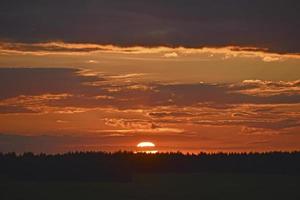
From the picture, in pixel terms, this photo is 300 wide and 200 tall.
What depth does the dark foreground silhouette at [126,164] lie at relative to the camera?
8738cm

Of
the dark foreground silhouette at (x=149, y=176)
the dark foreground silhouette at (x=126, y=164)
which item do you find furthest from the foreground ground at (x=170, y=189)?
the dark foreground silhouette at (x=126, y=164)

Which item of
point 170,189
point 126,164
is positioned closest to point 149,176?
point 126,164

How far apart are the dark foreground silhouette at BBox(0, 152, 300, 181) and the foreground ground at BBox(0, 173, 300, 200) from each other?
5046 millimetres

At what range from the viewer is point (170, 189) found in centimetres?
7094

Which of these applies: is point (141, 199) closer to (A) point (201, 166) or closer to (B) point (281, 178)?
(B) point (281, 178)

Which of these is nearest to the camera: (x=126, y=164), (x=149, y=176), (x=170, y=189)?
(x=170, y=189)

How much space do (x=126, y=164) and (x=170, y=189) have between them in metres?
27.5

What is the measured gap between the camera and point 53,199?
2325 inches

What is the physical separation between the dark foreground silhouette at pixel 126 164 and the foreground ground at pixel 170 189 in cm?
505

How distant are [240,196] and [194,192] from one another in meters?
5.34

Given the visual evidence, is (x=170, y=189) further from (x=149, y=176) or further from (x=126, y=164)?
(x=126, y=164)

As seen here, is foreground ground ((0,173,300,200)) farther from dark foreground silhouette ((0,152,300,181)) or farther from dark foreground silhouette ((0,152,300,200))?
dark foreground silhouette ((0,152,300,181))

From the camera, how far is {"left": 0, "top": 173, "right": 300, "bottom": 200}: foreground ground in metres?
62.6

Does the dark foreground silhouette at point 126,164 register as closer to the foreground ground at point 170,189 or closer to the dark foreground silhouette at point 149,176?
the dark foreground silhouette at point 149,176
